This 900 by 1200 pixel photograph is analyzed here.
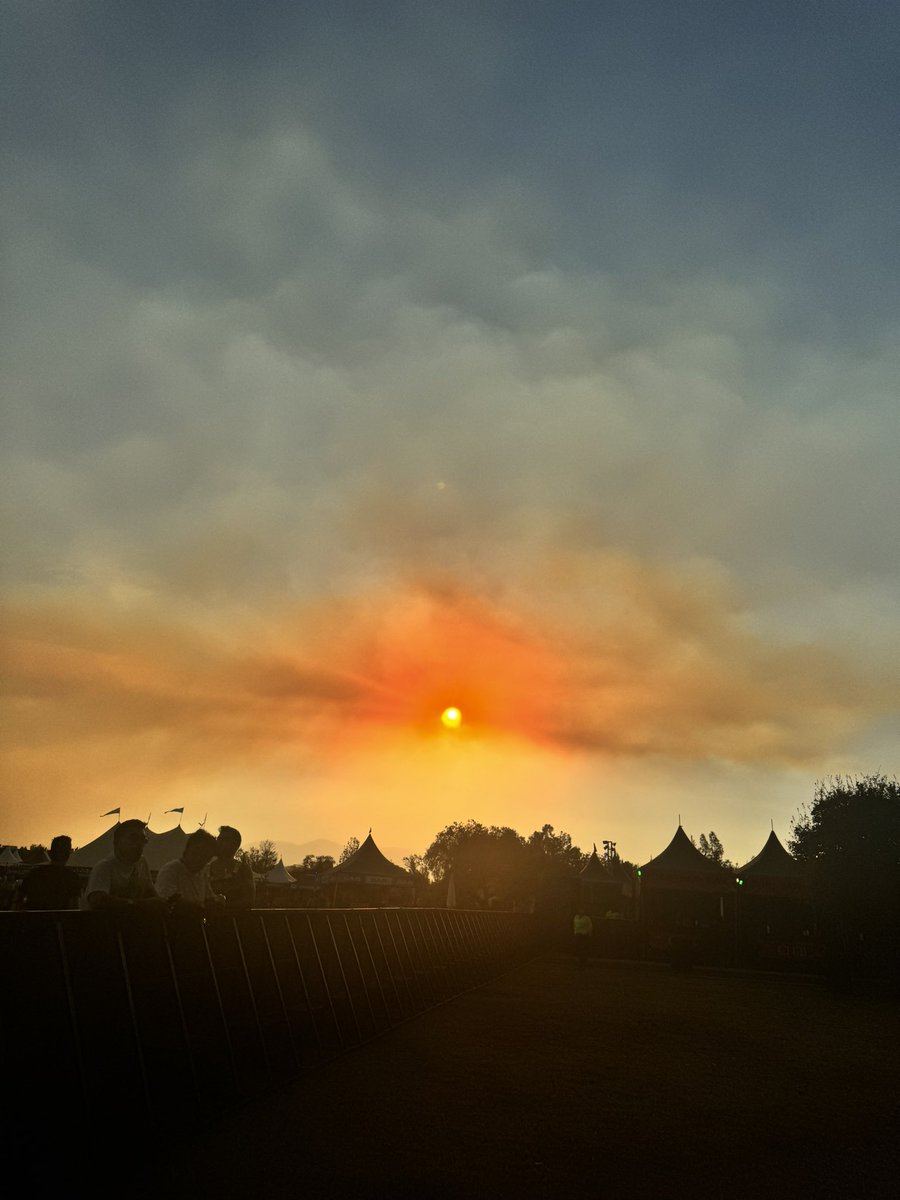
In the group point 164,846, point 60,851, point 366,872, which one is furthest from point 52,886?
point 366,872

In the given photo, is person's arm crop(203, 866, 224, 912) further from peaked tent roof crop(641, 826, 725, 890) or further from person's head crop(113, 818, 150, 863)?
peaked tent roof crop(641, 826, 725, 890)

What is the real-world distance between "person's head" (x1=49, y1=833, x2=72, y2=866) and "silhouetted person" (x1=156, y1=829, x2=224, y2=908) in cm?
246

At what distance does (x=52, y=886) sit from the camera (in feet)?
28.6

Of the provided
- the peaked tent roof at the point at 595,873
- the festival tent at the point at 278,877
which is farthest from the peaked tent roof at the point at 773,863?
the festival tent at the point at 278,877

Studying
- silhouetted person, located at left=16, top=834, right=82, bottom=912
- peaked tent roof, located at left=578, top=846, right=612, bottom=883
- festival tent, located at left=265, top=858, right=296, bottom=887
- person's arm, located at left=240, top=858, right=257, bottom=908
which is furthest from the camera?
peaked tent roof, located at left=578, top=846, right=612, bottom=883

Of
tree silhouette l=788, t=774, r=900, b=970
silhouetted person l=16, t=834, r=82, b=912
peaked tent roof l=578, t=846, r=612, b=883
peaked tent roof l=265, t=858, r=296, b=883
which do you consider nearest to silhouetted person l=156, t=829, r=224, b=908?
silhouetted person l=16, t=834, r=82, b=912

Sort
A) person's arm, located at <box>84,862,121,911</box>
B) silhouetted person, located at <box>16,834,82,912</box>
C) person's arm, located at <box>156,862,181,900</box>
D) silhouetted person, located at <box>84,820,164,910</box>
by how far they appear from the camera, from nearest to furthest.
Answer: person's arm, located at <box>84,862,121,911</box>
silhouetted person, located at <box>84,820,164,910</box>
person's arm, located at <box>156,862,181,900</box>
silhouetted person, located at <box>16,834,82,912</box>

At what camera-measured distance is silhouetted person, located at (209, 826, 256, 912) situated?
8188mm

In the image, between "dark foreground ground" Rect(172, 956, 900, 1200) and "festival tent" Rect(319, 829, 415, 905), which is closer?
"dark foreground ground" Rect(172, 956, 900, 1200)

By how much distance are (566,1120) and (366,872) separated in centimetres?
4013

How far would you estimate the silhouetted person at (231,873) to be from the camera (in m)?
8.19

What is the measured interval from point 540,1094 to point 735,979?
76.1 ft

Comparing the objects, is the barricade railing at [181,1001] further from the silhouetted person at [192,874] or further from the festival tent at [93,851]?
the festival tent at [93,851]

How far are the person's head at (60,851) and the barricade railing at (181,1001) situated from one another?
106 inches
